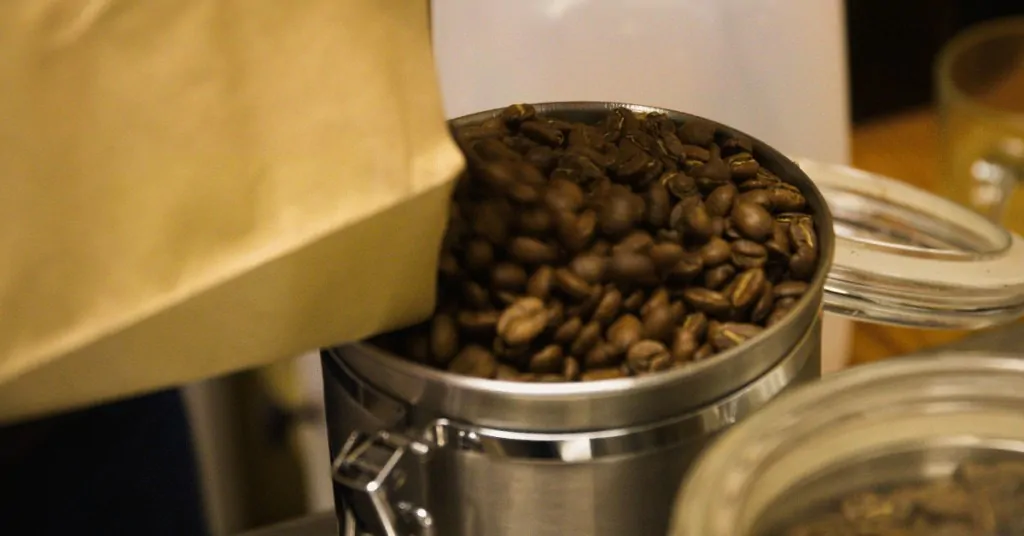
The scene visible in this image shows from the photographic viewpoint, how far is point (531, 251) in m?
0.42

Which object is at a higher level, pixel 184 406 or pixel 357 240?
pixel 357 240

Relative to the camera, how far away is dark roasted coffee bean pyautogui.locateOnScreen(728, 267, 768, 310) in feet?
1.39

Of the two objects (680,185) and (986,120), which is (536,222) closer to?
(680,185)

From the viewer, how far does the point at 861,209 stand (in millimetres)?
556

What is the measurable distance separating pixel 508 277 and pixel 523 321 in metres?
0.02

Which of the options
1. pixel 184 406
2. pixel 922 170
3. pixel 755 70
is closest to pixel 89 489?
pixel 184 406

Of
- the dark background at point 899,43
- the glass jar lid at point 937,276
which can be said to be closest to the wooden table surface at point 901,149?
the dark background at point 899,43

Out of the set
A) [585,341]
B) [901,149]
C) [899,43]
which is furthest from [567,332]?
[899,43]

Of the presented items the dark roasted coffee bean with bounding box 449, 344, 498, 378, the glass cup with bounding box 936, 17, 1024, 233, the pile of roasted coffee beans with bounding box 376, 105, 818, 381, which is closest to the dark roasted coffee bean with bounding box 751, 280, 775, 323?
the pile of roasted coffee beans with bounding box 376, 105, 818, 381

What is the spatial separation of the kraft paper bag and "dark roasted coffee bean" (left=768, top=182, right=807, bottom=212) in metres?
0.16

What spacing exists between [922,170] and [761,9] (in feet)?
1.78

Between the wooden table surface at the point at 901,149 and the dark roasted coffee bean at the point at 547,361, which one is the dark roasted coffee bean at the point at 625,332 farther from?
the wooden table surface at the point at 901,149

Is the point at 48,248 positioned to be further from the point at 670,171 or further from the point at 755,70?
the point at 755,70

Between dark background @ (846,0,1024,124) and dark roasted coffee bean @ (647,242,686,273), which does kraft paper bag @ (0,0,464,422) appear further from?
dark background @ (846,0,1024,124)
